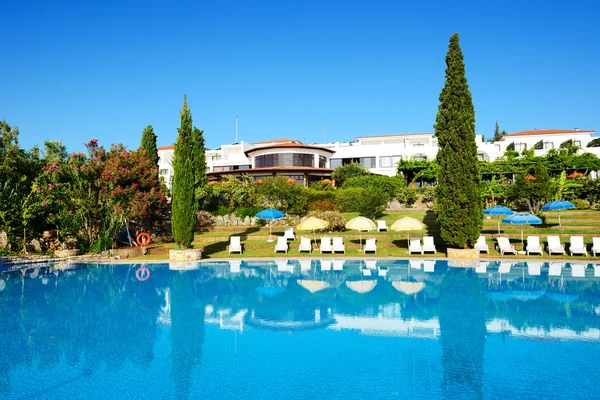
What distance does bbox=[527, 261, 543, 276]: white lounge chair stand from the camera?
16.6m

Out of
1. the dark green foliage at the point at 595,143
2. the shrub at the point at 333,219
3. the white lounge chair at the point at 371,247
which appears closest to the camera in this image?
the white lounge chair at the point at 371,247

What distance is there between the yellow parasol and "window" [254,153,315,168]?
32111 millimetres

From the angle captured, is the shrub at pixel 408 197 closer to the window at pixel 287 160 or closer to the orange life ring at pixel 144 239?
the window at pixel 287 160

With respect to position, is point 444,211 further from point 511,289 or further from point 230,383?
point 230,383

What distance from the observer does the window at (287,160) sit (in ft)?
152

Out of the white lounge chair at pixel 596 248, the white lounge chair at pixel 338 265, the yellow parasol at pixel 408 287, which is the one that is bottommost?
the yellow parasol at pixel 408 287

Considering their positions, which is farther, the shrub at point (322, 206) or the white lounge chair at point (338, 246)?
the shrub at point (322, 206)

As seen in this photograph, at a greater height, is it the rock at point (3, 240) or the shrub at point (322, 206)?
the shrub at point (322, 206)

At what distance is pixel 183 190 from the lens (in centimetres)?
2133

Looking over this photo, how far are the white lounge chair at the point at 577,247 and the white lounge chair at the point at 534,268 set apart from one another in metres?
2.24

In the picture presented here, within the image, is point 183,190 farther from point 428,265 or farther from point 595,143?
point 595,143

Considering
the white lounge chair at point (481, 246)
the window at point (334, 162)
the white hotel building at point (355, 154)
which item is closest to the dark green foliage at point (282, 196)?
the white hotel building at point (355, 154)

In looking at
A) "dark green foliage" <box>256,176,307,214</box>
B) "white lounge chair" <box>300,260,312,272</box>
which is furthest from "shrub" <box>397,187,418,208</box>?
"white lounge chair" <box>300,260,312,272</box>

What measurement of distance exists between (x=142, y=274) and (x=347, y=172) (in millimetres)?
29836
